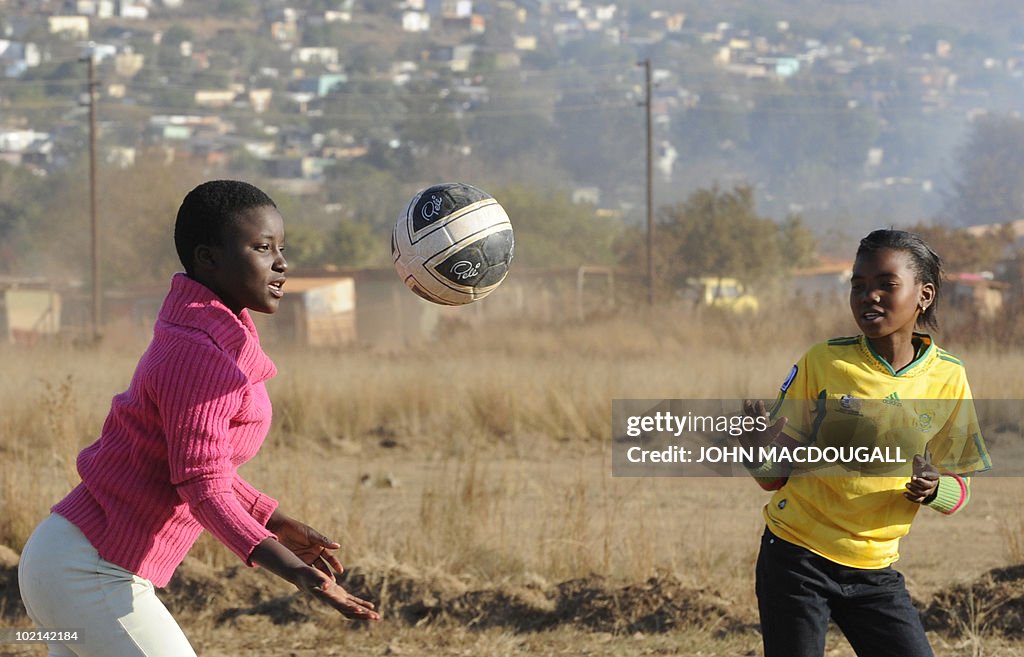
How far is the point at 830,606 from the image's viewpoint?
12.5 feet

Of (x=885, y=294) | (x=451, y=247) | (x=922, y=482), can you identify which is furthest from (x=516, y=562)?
(x=922, y=482)

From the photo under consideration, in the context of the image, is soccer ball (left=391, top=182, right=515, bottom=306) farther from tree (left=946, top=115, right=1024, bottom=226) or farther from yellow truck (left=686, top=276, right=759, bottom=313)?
tree (left=946, top=115, right=1024, bottom=226)

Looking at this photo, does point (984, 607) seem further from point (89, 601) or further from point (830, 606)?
point (89, 601)

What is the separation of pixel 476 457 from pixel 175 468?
5137 mm

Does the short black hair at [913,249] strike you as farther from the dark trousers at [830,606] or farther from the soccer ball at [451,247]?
the soccer ball at [451,247]

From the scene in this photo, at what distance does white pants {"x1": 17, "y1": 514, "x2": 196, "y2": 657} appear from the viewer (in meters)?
3.23

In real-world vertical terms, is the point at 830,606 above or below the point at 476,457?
above

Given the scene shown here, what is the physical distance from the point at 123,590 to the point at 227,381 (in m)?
0.57

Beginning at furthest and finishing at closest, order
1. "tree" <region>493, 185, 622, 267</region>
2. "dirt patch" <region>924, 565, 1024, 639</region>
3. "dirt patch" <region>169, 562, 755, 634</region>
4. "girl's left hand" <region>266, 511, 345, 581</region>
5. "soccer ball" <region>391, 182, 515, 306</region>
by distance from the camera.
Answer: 1. "tree" <region>493, 185, 622, 267</region>
2. "dirt patch" <region>169, 562, 755, 634</region>
3. "dirt patch" <region>924, 565, 1024, 639</region>
4. "soccer ball" <region>391, 182, 515, 306</region>
5. "girl's left hand" <region>266, 511, 345, 581</region>

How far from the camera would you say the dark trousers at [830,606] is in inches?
147

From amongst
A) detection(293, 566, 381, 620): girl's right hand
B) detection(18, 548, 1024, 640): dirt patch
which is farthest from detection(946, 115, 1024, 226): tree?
detection(293, 566, 381, 620): girl's right hand

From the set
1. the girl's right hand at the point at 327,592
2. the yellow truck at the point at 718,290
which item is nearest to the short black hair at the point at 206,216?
the girl's right hand at the point at 327,592

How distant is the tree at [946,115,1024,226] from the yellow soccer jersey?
345 ft

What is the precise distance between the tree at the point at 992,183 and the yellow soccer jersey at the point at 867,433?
4139 inches
